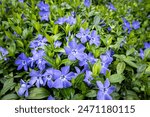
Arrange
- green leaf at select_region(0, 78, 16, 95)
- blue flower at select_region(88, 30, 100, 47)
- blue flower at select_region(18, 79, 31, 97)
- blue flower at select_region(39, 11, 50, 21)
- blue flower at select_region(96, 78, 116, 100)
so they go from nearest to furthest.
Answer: blue flower at select_region(96, 78, 116, 100) < blue flower at select_region(18, 79, 31, 97) < green leaf at select_region(0, 78, 16, 95) < blue flower at select_region(88, 30, 100, 47) < blue flower at select_region(39, 11, 50, 21)

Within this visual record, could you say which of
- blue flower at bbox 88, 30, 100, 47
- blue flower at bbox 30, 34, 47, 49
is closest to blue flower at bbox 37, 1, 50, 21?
blue flower at bbox 30, 34, 47, 49

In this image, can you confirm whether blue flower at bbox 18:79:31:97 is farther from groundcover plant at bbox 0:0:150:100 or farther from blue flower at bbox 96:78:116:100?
blue flower at bbox 96:78:116:100

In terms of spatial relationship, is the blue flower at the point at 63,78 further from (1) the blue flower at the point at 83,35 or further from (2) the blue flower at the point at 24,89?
(1) the blue flower at the point at 83,35

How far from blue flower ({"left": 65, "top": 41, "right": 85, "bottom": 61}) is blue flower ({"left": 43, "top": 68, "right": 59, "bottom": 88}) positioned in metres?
0.14

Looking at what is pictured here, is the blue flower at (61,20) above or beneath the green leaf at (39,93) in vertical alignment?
above

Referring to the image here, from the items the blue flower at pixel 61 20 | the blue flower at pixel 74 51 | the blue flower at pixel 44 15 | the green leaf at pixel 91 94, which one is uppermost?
the blue flower at pixel 44 15

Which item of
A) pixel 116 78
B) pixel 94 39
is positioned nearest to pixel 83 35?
pixel 94 39

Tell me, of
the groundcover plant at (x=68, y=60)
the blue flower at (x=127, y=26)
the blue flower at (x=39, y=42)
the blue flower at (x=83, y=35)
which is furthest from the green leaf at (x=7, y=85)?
the blue flower at (x=127, y=26)

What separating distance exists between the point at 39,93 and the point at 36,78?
9 cm

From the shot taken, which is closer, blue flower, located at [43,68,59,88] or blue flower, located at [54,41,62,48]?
blue flower, located at [43,68,59,88]

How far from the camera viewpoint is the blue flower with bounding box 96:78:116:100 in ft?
5.45

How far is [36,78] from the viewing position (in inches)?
69.9

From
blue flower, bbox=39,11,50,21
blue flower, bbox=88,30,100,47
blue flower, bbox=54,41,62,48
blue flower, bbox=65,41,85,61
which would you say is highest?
blue flower, bbox=39,11,50,21

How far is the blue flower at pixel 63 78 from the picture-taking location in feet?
5.51
